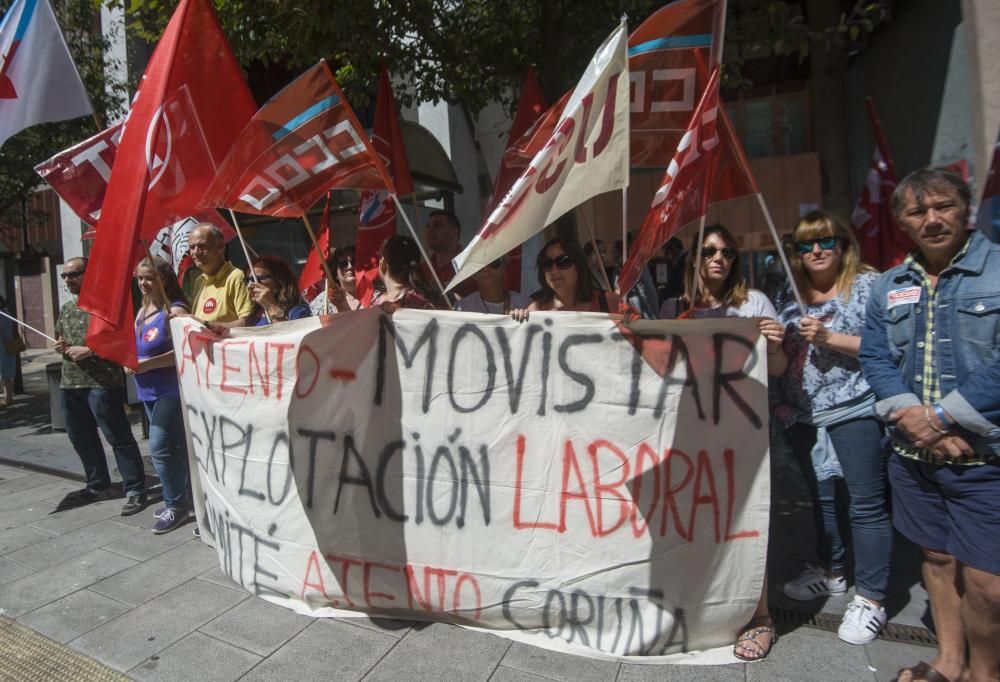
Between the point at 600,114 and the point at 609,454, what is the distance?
4.42ft

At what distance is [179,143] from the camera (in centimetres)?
359

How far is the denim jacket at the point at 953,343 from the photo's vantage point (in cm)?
208

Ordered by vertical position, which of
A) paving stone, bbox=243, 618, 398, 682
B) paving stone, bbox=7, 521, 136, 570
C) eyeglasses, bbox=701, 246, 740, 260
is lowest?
paving stone, bbox=7, 521, 136, 570

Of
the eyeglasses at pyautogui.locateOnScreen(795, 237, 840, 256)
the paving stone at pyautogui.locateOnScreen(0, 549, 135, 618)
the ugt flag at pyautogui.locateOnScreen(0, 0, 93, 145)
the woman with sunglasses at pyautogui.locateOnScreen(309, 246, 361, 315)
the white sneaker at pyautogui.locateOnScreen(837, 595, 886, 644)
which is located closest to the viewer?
the white sneaker at pyautogui.locateOnScreen(837, 595, 886, 644)

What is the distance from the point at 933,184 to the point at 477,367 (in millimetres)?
1832

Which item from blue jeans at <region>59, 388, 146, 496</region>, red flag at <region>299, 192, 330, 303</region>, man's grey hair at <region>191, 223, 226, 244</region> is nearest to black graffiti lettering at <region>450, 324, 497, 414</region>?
man's grey hair at <region>191, 223, 226, 244</region>

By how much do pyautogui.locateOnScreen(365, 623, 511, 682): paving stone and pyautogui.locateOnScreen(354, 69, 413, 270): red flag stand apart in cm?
284

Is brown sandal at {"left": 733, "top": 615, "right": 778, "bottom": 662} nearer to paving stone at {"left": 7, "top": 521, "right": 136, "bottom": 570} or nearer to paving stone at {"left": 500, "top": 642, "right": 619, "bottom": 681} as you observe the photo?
paving stone at {"left": 500, "top": 642, "right": 619, "bottom": 681}

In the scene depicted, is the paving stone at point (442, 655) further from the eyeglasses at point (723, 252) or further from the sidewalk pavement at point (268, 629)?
the eyeglasses at point (723, 252)

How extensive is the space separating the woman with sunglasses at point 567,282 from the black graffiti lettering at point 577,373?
45cm

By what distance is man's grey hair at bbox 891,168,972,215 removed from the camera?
7.32 feet

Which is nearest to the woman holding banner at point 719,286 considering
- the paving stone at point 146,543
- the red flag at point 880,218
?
the red flag at point 880,218

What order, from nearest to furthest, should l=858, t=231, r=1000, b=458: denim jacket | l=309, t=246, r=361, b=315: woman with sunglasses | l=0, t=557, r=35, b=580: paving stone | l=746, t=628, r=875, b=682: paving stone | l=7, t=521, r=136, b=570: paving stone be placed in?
l=858, t=231, r=1000, b=458: denim jacket → l=746, t=628, r=875, b=682: paving stone → l=0, t=557, r=35, b=580: paving stone → l=7, t=521, r=136, b=570: paving stone → l=309, t=246, r=361, b=315: woman with sunglasses

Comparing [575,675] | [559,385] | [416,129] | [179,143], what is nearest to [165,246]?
[179,143]
